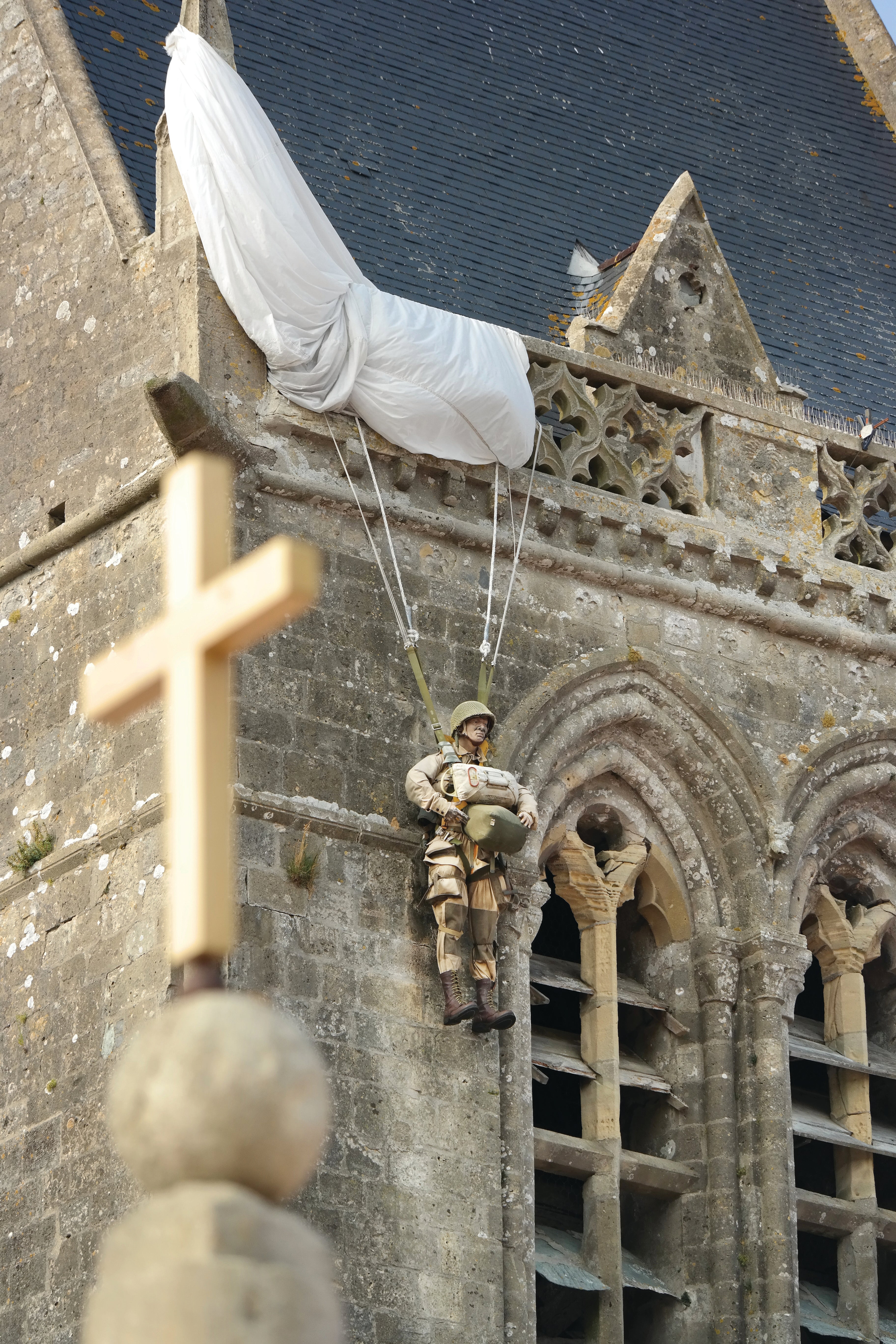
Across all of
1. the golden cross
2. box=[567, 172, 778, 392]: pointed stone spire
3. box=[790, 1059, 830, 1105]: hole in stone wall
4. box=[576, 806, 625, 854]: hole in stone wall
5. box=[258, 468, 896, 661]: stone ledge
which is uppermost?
box=[567, 172, 778, 392]: pointed stone spire

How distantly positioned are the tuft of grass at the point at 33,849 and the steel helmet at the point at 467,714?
5.66 feet

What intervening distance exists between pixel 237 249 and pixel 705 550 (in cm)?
268

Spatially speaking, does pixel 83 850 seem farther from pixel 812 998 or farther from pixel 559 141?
pixel 559 141

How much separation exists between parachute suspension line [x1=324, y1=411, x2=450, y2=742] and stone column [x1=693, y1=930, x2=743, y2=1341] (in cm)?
186

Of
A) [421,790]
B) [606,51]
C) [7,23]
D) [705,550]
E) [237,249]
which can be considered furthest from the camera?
[606,51]

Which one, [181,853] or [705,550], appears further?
[705,550]

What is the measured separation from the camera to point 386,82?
14.8m

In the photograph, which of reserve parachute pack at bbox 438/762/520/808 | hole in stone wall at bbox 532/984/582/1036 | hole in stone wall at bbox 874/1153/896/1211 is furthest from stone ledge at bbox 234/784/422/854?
hole in stone wall at bbox 874/1153/896/1211

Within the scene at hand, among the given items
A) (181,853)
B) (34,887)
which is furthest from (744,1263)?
(181,853)

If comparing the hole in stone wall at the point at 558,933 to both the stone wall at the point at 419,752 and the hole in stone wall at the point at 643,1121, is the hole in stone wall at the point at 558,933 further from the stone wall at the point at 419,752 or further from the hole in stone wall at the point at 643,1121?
the hole in stone wall at the point at 643,1121

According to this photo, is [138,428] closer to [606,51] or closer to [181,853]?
[606,51]

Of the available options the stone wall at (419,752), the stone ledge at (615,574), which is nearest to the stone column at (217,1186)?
the stone wall at (419,752)

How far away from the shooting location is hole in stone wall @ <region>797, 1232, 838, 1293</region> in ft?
42.2

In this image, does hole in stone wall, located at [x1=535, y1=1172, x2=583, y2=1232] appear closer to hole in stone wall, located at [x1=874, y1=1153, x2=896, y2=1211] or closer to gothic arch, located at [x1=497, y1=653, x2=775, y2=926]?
gothic arch, located at [x1=497, y1=653, x2=775, y2=926]
